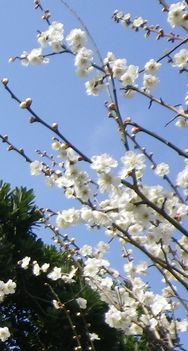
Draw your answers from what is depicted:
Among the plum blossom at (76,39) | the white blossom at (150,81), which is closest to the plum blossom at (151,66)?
the white blossom at (150,81)

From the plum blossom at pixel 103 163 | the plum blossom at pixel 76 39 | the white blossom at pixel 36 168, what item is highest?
the plum blossom at pixel 76 39

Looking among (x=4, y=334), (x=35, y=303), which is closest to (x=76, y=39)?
(x=4, y=334)

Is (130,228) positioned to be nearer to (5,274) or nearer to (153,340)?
(153,340)

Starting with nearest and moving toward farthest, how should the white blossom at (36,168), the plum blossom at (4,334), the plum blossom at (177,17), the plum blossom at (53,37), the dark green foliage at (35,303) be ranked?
the plum blossom at (177,17), the plum blossom at (53,37), the white blossom at (36,168), the plum blossom at (4,334), the dark green foliage at (35,303)

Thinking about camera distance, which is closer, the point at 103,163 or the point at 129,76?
the point at 103,163

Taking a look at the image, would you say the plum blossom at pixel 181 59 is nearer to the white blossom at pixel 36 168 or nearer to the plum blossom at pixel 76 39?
the plum blossom at pixel 76 39

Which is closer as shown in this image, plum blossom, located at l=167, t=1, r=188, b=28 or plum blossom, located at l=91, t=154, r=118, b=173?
plum blossom, located at l=91, t=154, r=118, b=173

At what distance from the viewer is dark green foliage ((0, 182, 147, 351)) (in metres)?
5.00

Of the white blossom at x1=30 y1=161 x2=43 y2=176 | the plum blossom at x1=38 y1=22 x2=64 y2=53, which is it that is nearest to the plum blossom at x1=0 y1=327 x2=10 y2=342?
the white blossom at x1=30 y1=161 x2=43 y2=176

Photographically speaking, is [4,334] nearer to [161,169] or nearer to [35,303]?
[35,303]

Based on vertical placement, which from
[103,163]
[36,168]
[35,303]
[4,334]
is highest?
[35,303]

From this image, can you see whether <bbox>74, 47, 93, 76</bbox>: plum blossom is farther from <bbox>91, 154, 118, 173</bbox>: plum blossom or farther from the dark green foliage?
the dark green foliage

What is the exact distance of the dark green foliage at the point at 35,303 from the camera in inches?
197

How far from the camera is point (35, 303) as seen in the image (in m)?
5.20
